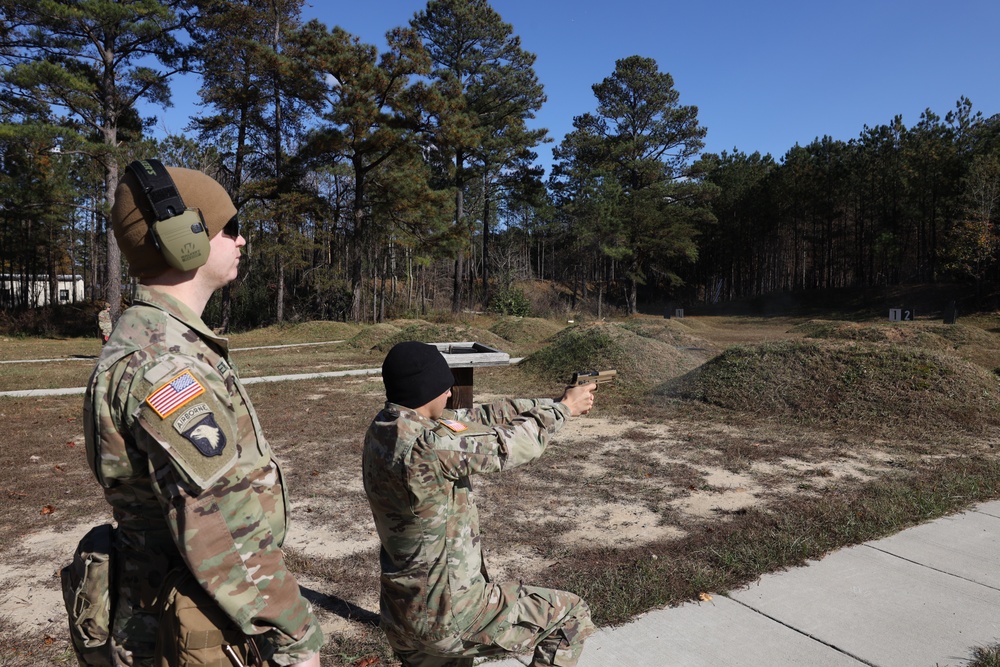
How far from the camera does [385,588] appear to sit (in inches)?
91.5

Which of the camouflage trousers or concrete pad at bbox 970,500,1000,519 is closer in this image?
the camouflage trousers

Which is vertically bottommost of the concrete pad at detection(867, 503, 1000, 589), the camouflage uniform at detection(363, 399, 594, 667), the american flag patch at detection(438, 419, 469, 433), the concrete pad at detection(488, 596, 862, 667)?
the concrete pad at detection(488, 596, 862, 667)

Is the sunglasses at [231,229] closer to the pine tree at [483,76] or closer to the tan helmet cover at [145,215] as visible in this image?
the tan helmet cover at [145,215]

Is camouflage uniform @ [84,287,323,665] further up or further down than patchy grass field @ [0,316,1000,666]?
further up

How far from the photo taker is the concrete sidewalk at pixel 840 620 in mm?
3068

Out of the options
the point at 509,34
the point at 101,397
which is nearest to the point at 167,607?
the point at 101,397

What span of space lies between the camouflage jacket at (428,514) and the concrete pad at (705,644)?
102 centimetres

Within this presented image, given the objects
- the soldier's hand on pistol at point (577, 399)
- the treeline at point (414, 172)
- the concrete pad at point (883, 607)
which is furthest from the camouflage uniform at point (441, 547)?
the treeline at point (414, 172)

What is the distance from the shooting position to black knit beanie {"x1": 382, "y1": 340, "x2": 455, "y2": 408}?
228 centimetres

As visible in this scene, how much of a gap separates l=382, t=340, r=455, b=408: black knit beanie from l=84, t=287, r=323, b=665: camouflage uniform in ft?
2.47

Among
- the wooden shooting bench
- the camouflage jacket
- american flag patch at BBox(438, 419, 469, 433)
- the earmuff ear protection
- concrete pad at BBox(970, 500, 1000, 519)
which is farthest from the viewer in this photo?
the wooden shooting bench

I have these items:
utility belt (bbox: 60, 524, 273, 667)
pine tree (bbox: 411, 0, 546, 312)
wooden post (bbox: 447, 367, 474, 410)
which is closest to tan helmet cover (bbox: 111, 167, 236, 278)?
utility belt (bbox: 60, 524, 273, 667)

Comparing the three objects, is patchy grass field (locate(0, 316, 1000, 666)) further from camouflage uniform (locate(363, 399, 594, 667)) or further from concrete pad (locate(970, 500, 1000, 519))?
camouflage uniform (locate(363, 399, 594, 667))

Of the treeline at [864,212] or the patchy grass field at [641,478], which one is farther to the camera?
the treeline at [864,212]
